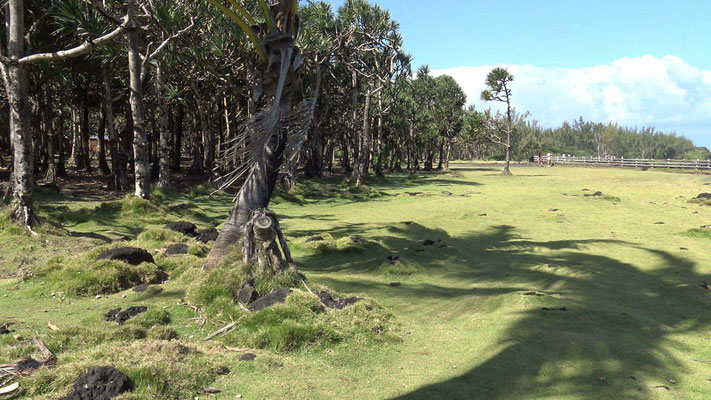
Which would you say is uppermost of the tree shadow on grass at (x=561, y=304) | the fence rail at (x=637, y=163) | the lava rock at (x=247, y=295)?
the fence rail at (x=637, y=163)

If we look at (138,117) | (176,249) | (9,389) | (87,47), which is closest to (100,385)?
(9,389)

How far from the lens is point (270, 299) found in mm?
5879

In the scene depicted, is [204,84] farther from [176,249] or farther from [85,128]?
[176,249]

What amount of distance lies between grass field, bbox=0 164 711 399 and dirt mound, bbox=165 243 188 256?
44 centimetres

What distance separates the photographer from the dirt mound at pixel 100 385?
12.0ft

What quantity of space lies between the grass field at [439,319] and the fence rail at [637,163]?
44.3m

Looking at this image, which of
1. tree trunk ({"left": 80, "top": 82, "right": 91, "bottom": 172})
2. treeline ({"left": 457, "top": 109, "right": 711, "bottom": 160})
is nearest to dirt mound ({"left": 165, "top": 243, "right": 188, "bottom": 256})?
tree trunk ({"left": 80, "top": 82, "right": 91, "bottom": 172})

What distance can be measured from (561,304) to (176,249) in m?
6.29

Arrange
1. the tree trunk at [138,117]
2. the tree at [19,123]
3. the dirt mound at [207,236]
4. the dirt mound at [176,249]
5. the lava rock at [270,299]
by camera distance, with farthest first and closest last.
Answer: the tree trunk at [138,117] < the dirt mound at [207,236] < the tree at [19,123] < the dirt mound at [176,249] < the lava rock at [270,299]

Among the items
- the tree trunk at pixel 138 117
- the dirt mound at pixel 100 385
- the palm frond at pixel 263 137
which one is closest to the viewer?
the dirt mound at pixel 100 385

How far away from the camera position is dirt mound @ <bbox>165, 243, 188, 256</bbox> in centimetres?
873

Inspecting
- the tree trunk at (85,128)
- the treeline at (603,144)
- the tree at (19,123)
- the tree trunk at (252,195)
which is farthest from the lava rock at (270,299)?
the treeline at (603,144)

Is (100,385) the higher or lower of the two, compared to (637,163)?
lower

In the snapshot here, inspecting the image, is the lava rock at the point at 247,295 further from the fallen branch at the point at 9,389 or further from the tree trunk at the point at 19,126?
the tree trunk at the point at 19,126
